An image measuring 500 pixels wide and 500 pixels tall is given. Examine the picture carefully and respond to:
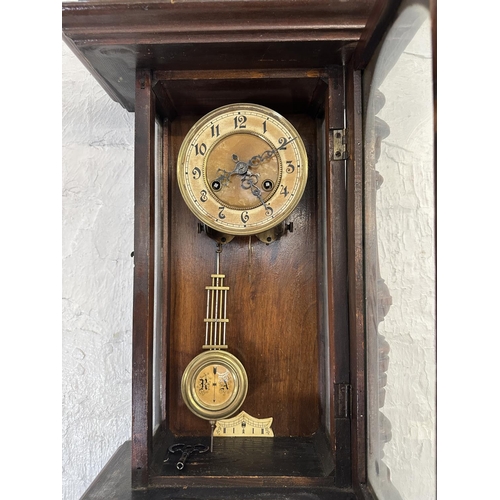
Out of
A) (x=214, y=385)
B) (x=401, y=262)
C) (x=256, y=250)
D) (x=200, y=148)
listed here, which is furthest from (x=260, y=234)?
(x=401, y=262)

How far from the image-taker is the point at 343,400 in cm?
114

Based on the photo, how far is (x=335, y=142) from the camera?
119cm

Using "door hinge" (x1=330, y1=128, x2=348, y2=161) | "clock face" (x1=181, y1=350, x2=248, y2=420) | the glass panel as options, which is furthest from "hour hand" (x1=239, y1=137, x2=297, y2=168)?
"clock face" (x1=181, y1=350, x2=248, y2=420)

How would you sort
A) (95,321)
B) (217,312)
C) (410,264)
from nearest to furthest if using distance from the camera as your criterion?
(410,264), (217,312), (95,321)

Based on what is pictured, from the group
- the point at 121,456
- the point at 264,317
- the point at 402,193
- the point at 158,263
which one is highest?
the point at 402,193

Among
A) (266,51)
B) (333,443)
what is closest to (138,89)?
(266,51)

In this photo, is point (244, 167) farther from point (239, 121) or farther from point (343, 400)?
point (343, 400)

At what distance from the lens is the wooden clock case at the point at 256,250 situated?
3.43ft

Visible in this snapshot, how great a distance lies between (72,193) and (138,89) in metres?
0.58

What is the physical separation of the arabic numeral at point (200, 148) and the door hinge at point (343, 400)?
0.63 meters

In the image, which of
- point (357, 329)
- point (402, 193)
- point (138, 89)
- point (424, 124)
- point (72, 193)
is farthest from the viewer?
point (72, 193)

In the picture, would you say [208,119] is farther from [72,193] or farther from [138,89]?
[72,193]

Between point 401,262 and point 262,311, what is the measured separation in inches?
23.9

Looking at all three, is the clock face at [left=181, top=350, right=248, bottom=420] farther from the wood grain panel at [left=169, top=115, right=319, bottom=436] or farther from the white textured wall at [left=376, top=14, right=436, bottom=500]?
the white textured wall at [left=376, top=14, right=436, bottom=500]
